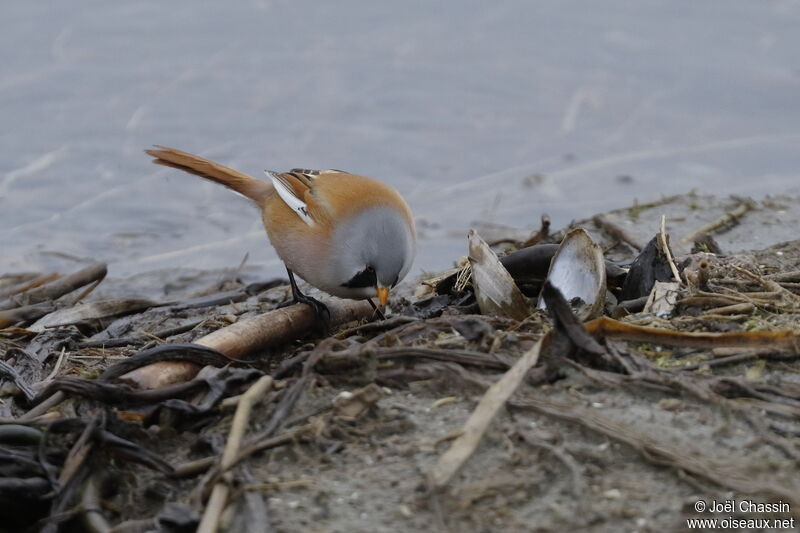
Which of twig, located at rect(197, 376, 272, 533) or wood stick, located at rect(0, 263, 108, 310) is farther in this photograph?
wood stick, located at rect(0, 263, 108, 310)

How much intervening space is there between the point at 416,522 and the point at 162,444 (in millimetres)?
1160

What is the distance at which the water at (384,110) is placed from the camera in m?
9.88

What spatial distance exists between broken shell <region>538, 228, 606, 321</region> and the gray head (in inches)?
34.3

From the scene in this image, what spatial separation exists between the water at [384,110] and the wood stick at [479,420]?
16.8 ft

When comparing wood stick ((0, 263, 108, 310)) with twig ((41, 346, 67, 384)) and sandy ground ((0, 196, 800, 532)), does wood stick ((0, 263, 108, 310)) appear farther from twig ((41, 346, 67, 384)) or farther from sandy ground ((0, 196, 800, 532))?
sandy ground ((0, 196, 800, 532))

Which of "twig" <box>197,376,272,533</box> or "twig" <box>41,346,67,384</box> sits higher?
"twig" <box>197,376,272,533</box>

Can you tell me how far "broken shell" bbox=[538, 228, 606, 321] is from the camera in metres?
4.79

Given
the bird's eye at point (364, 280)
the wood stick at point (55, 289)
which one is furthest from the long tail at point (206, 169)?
the bird's eye at point (364, 280)

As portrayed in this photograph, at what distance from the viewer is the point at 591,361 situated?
377 centimetres

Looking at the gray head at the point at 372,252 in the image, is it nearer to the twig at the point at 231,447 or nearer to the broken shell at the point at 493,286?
the broken shell at the point at 493,286

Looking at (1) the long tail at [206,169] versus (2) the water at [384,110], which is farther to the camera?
(2) the water at [384,110]

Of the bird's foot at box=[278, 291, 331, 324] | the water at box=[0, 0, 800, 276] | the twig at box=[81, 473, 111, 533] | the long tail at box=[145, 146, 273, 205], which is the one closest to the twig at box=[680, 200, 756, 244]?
the water at box=[0, 0, 800, 276]

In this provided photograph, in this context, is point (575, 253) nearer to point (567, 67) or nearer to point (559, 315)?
point (559, 315)

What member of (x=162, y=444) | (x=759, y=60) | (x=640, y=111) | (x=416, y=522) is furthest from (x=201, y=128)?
(x=416, y=522)
